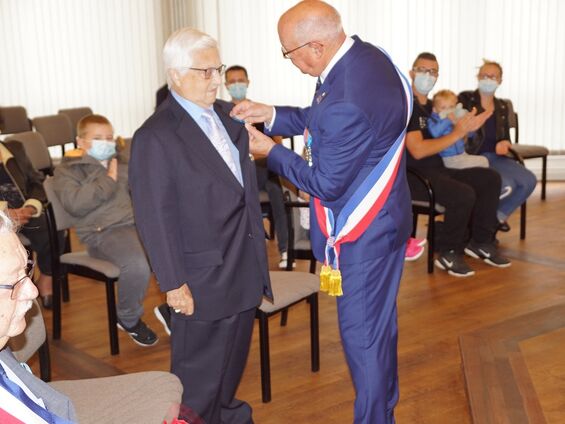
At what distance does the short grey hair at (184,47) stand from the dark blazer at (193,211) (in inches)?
5.1

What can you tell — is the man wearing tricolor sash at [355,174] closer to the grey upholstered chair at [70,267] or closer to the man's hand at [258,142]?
the man's hand at [258,142]

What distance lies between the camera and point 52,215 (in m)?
4.23

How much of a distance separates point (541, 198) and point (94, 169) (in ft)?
15.9

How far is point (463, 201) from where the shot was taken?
5328mm

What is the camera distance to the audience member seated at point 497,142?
5.93 metres

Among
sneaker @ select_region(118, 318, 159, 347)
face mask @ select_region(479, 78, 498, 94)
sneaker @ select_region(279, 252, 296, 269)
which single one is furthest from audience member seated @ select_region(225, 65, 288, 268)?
face mask @ select_region(479, 78, 498, 94)

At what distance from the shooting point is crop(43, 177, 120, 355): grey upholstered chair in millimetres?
4082

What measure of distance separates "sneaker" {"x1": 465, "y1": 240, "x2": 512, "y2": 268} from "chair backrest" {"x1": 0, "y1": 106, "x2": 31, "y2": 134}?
13.6 ft

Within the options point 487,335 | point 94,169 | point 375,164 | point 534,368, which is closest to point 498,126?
point 487,335

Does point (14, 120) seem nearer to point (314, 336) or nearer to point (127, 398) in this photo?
point (314, 336)

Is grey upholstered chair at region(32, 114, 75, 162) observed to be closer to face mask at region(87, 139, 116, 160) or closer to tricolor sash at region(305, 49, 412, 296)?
face mask at region(87, 139, 116, 160)

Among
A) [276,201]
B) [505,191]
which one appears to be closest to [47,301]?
[276,201]

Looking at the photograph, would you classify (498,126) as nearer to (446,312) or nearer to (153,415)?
(446,312)

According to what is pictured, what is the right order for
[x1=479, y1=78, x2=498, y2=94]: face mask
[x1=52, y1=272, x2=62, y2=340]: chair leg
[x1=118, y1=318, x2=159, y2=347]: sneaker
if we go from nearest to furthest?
[x1=118, y1=318, x2=159, y2=347]: sneaker, [x1=52, y1=272, x2=62, y2=340]: chair leg, [x1=479, y1=78, x2=498, y2=94]: face mask
